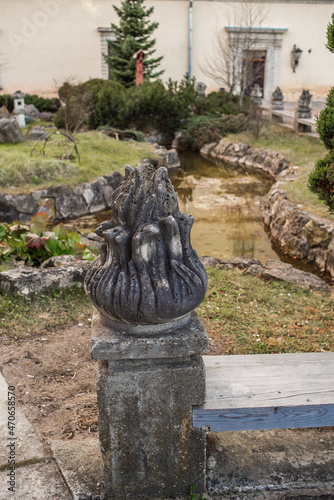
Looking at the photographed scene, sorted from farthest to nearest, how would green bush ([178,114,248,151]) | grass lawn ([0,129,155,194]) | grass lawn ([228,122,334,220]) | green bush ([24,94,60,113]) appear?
1. green bush ([24,94,60,113])
2. green bush ([178,114,248,151])
3. grass lawn ([0,129,155,194])
4. grass lawn ([228,122,334,220])

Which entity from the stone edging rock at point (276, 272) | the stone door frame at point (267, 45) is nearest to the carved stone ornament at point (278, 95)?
the stone door frame at point (267, 45)

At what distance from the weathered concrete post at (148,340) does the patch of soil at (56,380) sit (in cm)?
71

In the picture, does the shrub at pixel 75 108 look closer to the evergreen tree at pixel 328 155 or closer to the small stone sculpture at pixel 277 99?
the small stone sculpture at pixel 277 99

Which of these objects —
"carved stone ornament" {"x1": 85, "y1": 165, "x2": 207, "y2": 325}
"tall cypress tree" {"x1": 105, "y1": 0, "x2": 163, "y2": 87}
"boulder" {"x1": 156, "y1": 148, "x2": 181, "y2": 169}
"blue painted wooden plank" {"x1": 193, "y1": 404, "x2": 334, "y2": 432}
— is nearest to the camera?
"carved stone ornament" {"x1": 85, "y1": 165, "x2": 207, "y2": 325}

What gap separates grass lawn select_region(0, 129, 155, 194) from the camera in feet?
30.9

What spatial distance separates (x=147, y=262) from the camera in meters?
2.10

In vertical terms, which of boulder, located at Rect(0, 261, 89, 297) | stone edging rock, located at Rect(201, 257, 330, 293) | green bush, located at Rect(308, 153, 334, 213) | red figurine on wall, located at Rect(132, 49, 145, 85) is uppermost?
red figurine on wall, located at Rect(132, 49, 145, 85)

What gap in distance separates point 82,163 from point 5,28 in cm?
1453

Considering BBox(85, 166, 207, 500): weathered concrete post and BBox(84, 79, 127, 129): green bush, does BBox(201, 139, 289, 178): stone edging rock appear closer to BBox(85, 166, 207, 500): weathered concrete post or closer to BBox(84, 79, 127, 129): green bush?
BBox(84, 79, 127, 129): green bush

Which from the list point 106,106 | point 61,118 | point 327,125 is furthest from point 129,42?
point 327,125

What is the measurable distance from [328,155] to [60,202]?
5384 millimetres

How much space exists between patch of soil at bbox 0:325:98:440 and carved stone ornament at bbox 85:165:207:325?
1129 mm

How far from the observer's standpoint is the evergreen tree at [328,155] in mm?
5387

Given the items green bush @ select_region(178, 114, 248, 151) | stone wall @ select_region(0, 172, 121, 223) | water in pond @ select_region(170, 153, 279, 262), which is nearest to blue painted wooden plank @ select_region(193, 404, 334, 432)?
water in pond @ select_region(170, 153, 279, 262)
